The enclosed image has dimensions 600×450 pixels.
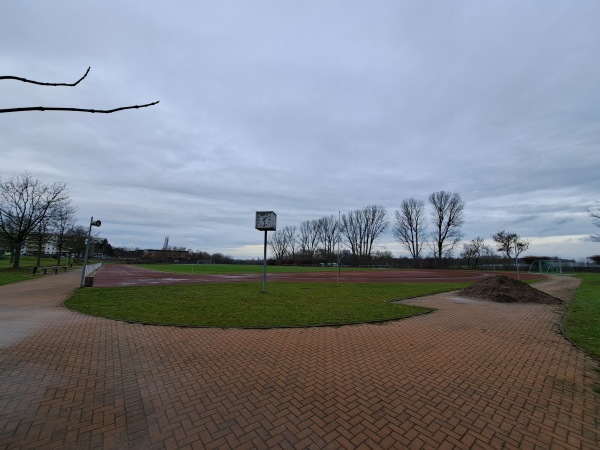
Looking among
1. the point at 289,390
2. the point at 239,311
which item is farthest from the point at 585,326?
the point at 239,311

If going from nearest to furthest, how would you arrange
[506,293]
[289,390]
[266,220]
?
[289,390] → [506,293] → [266,220]

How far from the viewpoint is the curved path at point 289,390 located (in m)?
3.02

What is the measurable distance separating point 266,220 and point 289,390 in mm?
11570

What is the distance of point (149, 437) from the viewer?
294 centimetres

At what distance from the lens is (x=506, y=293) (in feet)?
45.2

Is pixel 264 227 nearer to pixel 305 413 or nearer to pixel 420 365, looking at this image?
pixel 420 365

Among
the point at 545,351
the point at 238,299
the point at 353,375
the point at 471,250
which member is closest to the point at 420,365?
the point at 353,375

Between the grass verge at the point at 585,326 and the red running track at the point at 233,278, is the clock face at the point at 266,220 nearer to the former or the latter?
the red running track at the point at 233,278

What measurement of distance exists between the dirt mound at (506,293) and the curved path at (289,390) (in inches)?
289

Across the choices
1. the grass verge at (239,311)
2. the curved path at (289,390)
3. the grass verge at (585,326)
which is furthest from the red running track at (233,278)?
the curved path at (289,390)

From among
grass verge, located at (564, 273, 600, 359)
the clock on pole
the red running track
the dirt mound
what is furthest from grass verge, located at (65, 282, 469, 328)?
the red running track

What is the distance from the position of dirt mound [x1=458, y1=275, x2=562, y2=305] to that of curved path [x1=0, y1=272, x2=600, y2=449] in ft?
24.1

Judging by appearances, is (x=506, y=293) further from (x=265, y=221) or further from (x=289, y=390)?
(x=289, y=390)

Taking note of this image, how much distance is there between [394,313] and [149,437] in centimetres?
800
